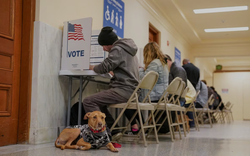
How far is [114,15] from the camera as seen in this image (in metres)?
4.85

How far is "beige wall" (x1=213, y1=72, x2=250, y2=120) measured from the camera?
15414 mm

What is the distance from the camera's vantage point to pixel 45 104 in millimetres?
3154

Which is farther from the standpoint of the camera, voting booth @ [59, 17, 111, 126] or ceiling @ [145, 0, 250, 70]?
ceiling @ [145, 0, 250, 70]

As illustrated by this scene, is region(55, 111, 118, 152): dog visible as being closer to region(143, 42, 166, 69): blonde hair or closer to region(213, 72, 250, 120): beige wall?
region(143, 42, 166, 69): blonde hair

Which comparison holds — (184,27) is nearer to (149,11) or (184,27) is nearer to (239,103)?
(149,11)

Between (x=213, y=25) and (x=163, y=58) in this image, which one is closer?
(x=163, y=58)

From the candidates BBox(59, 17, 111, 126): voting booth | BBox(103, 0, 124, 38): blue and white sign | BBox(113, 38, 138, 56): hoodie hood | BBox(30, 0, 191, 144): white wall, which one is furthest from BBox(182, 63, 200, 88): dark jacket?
BBox(113, 38, 138, 56): hoodie hood

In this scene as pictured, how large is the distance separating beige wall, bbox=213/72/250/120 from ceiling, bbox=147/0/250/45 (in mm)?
5553

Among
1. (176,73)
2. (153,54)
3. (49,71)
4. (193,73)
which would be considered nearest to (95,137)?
(49,71)

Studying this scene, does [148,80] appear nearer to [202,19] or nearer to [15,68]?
[15,68]

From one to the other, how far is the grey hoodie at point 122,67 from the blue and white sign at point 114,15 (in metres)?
1.45

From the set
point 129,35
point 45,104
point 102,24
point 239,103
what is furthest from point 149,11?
point 239,103

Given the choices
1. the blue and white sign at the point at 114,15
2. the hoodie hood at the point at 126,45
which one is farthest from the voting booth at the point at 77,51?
the blue and white sign at the point at 114,15

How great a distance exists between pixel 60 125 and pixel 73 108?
0.76 feet
